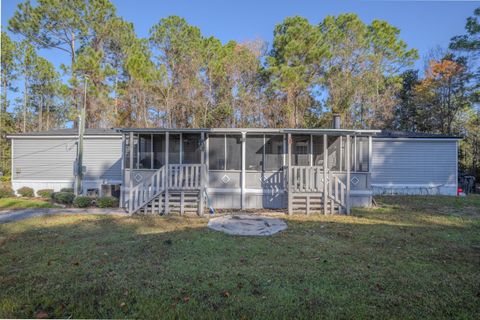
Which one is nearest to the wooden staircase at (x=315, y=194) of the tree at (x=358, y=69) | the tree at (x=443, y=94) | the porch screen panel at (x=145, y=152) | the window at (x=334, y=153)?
the window at (x=334, y=153)

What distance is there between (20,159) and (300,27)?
58.2ft

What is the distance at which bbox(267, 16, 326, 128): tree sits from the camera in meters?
16.6

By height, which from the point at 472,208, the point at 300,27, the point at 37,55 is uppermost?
the point at 300,27

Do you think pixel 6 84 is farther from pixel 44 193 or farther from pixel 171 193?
pixel 171 193

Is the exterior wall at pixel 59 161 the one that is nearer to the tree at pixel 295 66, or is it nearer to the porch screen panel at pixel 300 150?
the porch screen panel at pixel 300 150

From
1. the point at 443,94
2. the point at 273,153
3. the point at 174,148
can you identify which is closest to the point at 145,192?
the point at 174,148

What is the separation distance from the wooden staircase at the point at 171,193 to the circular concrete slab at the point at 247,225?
3.95ft

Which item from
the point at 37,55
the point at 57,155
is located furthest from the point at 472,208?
the point at 37,55

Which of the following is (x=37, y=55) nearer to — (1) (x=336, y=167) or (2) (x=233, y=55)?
(2) (x=233, y=55)

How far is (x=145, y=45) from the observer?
1705 cm

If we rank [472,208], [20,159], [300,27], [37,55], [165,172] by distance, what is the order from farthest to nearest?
[37,55] → [300,27] → [20,159] → [472,208] → [165,172]

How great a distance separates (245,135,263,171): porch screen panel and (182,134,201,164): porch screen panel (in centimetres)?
174

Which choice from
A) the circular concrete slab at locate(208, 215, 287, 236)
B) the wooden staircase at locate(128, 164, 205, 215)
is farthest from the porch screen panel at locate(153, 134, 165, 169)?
the circular concrete slab at locate(208, 215, 287, 236)

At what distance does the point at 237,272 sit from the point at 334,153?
6879mm
